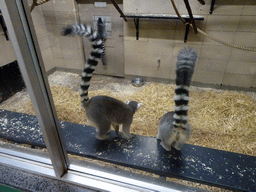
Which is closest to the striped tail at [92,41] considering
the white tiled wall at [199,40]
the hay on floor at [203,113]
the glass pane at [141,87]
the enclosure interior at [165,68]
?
the glass pane at [141,87]

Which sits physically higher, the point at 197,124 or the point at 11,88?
the point at 11,88

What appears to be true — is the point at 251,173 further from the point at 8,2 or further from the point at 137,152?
the point at 8,2

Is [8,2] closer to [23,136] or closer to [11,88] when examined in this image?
[23,136]

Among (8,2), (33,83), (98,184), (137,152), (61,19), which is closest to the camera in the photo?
(8,2)

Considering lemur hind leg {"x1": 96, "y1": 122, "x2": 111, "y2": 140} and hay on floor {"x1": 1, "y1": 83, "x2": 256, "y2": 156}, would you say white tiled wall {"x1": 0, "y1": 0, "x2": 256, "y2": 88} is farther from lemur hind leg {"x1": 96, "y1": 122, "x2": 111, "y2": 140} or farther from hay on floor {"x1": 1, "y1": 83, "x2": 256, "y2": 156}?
lemur hind leg {"x1": 96, "y1": 122, "x2": 111, "y2": 140}

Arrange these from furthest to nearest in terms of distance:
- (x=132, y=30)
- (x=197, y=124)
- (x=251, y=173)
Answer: (x=132, y=30)
(x=197, y=124)
(x=251, y=173)

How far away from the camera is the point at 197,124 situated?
177 cm

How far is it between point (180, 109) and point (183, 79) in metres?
0.20

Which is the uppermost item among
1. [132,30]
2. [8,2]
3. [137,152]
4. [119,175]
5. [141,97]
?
[8,2]

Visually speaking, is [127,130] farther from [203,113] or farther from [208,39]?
[208,39]

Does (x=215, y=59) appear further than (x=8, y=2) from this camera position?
Yes

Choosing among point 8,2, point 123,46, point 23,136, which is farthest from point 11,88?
point 123,46

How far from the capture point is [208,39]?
2156mm

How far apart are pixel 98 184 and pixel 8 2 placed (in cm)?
83
